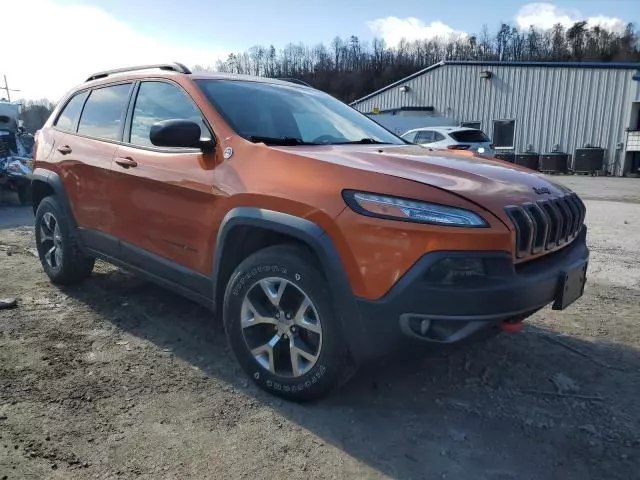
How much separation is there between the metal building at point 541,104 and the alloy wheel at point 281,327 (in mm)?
23658

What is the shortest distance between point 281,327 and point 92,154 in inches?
92.4

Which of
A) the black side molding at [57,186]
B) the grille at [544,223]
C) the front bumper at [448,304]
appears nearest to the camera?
the front bumper at [448,304]

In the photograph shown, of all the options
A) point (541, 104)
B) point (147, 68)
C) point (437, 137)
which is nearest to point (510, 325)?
point (147, 68)

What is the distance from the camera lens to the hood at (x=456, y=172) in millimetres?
2471

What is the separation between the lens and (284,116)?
3.50 meters

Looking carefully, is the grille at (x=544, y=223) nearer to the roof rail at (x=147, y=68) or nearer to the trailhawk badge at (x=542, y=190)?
the trailhawk badge at (x=542, y=190)

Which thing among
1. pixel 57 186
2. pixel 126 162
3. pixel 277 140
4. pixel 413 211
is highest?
pixel 277 140

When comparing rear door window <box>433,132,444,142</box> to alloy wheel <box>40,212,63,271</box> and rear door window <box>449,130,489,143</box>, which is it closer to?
rear door window <box>449,130,489,143</box>

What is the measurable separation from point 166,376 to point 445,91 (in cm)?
2756

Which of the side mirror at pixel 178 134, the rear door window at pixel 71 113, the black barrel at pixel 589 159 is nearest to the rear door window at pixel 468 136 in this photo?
the black barrel at pixel 589 159

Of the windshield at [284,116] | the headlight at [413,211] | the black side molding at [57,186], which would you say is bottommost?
the black side molding at [57,186]

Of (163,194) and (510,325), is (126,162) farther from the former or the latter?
(510,325)

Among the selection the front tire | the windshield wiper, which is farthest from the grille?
the windshield wiper

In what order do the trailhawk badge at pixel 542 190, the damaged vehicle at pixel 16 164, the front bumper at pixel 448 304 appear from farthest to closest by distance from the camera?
the damaged vehicle at pixel 16 164, the trailhawk badge at pixel 542 190, the front bumper at pixel 448 304
